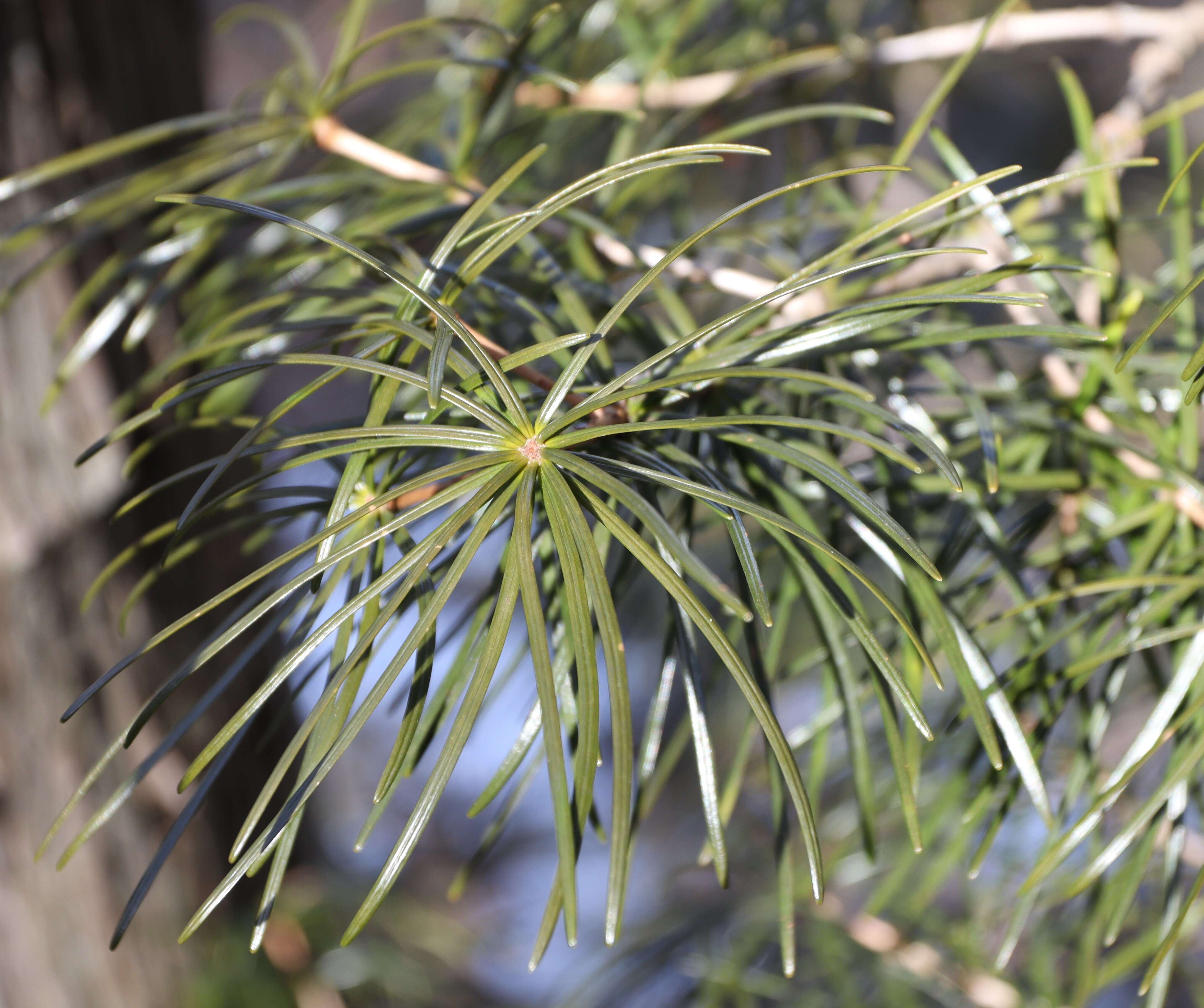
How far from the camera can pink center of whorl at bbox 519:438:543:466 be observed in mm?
198

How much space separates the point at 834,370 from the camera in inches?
12.2

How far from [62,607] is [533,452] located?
463 mm

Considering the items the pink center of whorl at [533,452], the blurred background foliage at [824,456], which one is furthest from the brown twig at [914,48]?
the pink center of whorl at [533,452]

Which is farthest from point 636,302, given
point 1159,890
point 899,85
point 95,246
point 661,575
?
point 899,85

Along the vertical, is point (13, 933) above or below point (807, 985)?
above

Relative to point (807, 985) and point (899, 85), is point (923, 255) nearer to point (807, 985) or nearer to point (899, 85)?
point (807, 985)

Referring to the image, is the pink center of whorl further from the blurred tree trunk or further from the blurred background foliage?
the blurred tree trunk

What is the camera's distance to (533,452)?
20cm

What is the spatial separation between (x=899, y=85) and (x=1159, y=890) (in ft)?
2.28

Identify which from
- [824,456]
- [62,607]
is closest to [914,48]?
[824,456]

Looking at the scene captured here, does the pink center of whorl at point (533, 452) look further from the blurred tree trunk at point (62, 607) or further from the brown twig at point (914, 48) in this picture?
the blurred tree trunk at point (62, 607)

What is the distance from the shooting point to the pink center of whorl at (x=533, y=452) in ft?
0.65

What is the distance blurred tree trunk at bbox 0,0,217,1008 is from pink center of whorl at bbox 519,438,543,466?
15.6 inches

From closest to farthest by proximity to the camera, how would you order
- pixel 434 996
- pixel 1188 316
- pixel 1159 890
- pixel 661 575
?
pixel 661 575, pixel 1188 316, pixel 1159 890, pixel 434 996
